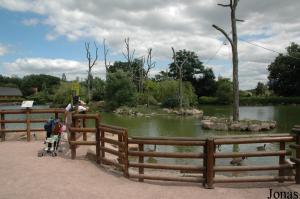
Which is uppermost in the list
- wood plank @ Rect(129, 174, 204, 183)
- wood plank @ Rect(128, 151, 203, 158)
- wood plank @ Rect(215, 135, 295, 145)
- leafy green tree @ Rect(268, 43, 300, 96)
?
leafy green tree @ Rect(268, 43, 300, 96)

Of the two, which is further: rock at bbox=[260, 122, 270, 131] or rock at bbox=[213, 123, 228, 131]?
rock at bbox=[213, 123, 228, 131]

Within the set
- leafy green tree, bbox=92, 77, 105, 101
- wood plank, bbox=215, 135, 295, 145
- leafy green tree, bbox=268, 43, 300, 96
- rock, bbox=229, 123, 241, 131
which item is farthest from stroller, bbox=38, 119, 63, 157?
leafy green tree, bbox=268, 43, 300, 96

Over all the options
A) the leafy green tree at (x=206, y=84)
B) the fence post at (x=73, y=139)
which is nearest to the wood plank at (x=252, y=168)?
the fence post at (x=73, y=139)

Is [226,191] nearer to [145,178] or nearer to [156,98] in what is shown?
[145,178]

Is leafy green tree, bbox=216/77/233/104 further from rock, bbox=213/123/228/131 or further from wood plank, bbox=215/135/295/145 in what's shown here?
wood plank, bbox=215/135/295/145

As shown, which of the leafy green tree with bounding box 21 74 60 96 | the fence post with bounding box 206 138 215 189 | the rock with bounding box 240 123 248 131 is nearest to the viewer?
the fence post with bounding box 206 138 215 189

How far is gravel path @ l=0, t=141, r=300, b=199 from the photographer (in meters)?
6.75

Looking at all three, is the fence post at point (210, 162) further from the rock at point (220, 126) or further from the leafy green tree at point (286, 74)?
the leafy green tree at point (286, 74)

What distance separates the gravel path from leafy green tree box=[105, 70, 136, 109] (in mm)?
44056

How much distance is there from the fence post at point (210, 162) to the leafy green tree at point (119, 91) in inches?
1809

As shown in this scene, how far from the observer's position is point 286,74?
77750 millimetres

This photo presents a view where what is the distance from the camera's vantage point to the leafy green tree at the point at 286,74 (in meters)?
77.1

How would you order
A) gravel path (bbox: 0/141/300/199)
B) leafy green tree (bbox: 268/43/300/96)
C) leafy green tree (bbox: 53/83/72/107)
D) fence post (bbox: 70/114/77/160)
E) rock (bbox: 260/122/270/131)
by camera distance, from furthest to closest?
leafy green tree (bbox: 268/43/300/96), leafy green tree (bbox: 53/83/72/107), rock (bbox: 260/122/270/131), fence post (bbox: 70/114/77/160), gravel path (bbox: 0/141/300/199)

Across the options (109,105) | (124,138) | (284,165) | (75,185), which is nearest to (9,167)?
(75,185)
